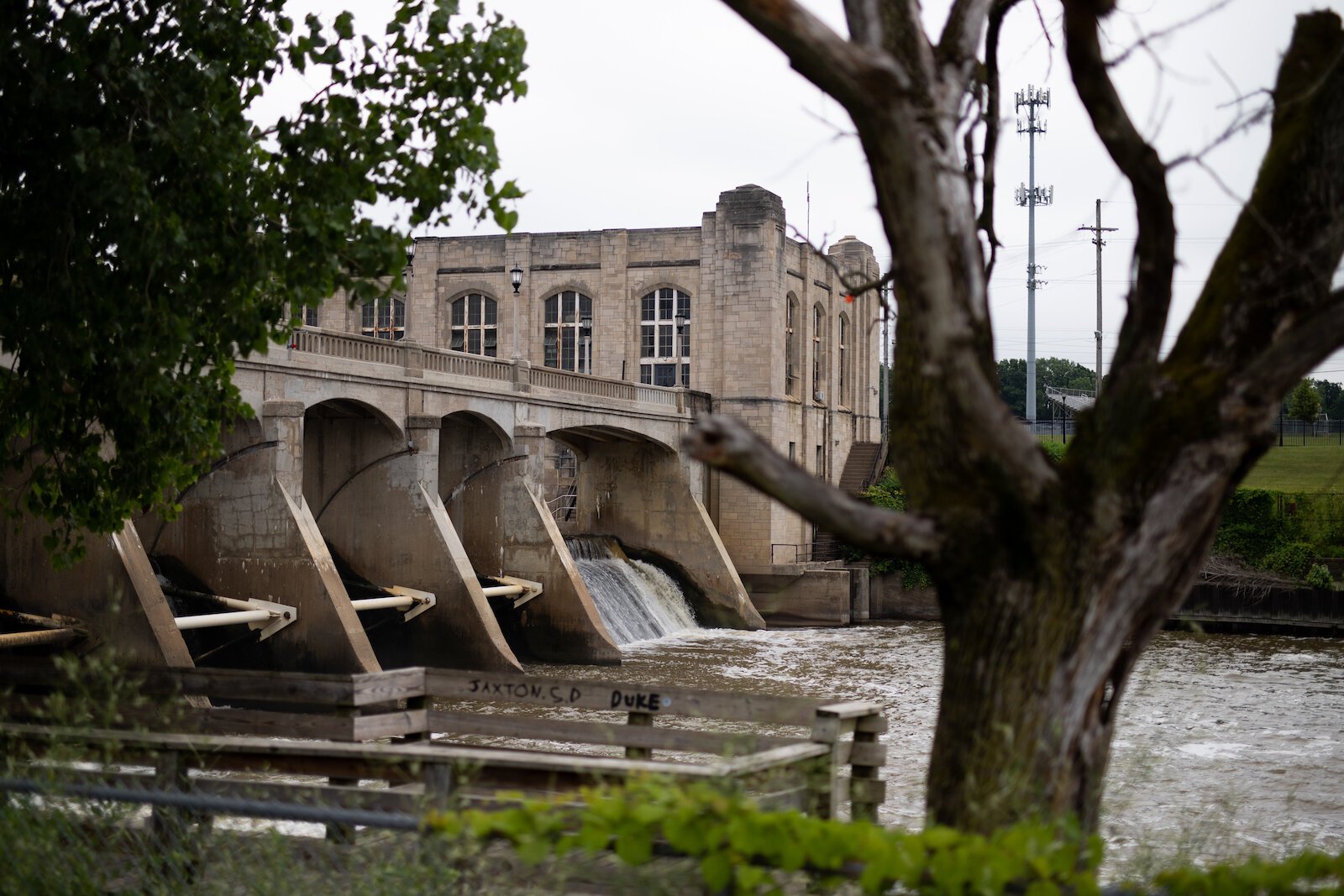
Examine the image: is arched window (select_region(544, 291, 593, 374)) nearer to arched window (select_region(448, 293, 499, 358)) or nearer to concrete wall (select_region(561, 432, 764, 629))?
arched window (select_region(448, 293, 499, 358))

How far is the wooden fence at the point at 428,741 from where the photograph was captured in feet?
19.0

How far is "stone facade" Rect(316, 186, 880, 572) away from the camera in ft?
141

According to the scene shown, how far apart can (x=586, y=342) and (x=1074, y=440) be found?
42.0 metres

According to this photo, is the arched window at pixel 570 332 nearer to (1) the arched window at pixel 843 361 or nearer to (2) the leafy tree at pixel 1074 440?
(1) the arched window at pixel 843 361

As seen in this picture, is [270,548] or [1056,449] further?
[1056,449]

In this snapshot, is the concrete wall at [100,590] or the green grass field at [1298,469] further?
the green grass field at [1298,469]

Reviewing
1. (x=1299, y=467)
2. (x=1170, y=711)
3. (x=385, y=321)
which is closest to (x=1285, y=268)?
(x=1170, y=711)

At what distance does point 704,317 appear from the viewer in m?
44.0

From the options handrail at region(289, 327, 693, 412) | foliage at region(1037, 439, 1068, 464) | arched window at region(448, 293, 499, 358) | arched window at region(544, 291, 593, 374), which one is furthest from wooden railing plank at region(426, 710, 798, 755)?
arched window at region(448, 293, 499, 358)

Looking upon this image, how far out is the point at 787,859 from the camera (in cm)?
371

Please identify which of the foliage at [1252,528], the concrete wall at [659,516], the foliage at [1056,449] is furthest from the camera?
the foliage at [1056,449]

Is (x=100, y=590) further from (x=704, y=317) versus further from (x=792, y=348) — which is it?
(x=792, y=348)

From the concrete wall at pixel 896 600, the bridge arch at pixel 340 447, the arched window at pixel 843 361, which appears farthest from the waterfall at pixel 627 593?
the arched window at pixel 843 361

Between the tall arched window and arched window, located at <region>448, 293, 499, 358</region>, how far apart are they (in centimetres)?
1051
